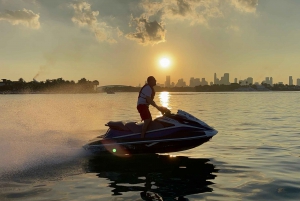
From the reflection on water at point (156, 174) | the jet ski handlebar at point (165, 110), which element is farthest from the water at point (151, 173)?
the jet ski handlebar at point (165, 110)

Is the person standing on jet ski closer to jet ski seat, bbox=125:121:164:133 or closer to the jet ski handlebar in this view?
the jet ski handlebar

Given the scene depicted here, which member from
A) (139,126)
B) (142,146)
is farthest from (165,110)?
(142,146)

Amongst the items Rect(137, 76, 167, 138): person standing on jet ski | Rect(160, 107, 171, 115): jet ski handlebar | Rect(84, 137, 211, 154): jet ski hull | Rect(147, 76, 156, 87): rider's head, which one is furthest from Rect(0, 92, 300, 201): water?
Rect(147, 76, 156, 87): rider's head

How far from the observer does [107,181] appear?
27.0 feet

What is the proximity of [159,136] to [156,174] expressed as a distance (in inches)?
75.1

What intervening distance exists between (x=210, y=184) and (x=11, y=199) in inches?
175

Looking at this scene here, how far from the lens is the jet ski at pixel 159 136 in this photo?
10453 millimetres

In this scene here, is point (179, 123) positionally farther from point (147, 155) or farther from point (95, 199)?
point (95, 199)

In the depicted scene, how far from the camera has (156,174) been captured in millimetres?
8828

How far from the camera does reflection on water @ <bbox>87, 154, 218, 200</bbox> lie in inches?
290

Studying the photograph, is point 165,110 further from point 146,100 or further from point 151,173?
point 151,173

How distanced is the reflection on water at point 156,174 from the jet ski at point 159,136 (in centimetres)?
39

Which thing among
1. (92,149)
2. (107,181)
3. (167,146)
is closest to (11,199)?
(107,181)

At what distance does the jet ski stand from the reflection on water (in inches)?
15.4
